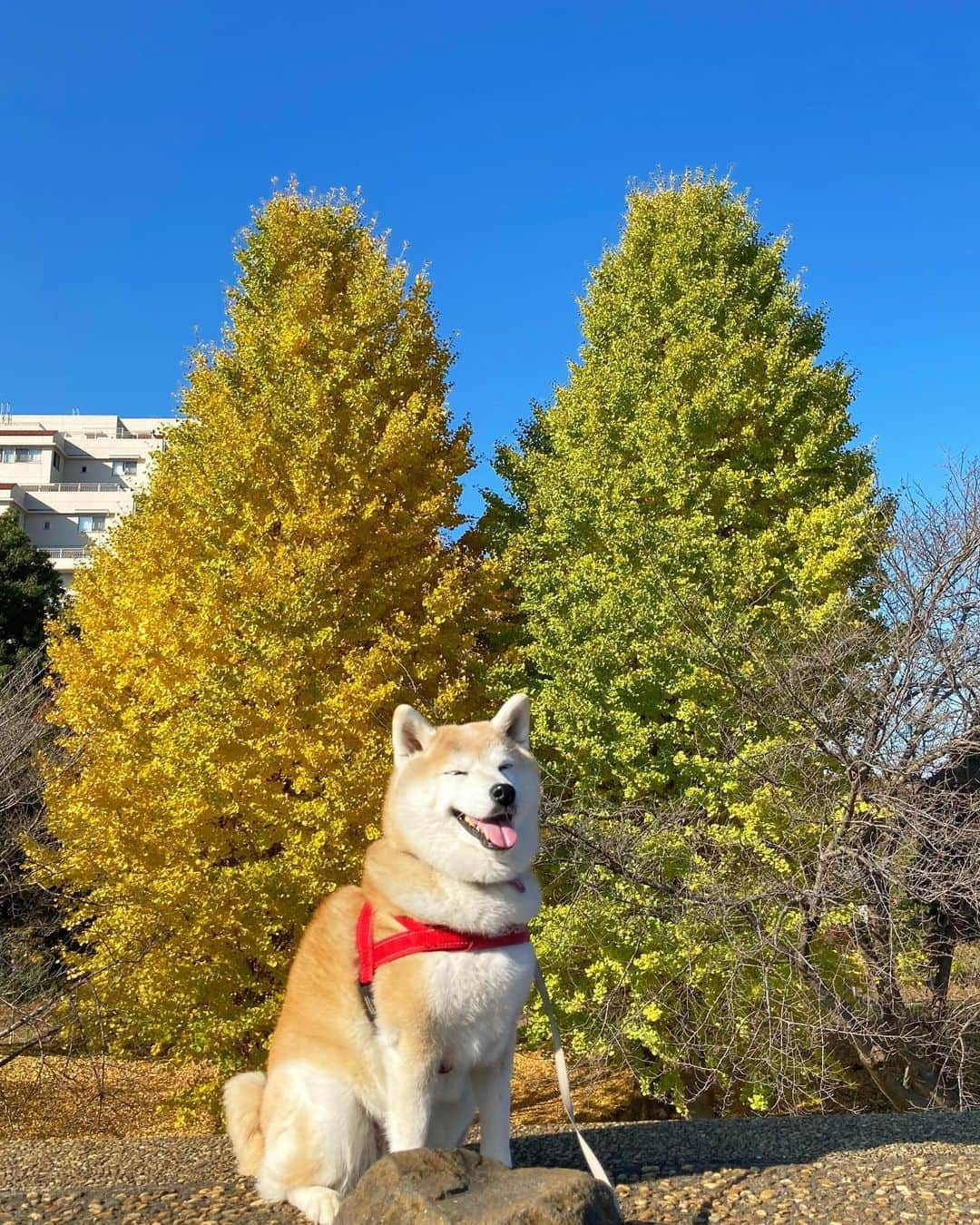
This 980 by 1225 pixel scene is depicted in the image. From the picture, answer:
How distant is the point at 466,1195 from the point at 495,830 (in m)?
1.45

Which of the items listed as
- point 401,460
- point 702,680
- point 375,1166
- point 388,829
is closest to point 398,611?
point 401,460

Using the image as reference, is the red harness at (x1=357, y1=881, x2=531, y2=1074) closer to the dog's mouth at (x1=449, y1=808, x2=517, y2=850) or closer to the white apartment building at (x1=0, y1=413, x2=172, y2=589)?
the dog's mouth at (x1=449, y1=808, x2=517, y2=850)

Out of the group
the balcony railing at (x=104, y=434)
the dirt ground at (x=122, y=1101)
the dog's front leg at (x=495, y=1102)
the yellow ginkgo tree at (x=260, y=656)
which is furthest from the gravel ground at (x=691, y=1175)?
the balcony railing at (x=104, y=434)

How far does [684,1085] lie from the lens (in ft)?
40.3

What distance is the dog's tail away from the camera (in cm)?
476

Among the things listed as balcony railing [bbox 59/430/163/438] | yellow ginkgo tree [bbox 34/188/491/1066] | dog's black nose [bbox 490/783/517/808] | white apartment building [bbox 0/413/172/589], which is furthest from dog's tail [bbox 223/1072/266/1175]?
balcony railing [bbox 59/430/163/438]

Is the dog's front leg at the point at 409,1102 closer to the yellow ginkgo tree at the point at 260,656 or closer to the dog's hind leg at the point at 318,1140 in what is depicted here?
the dog's hind leg at the point at 318,1140

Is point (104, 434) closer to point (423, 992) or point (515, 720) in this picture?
point (515, 720)

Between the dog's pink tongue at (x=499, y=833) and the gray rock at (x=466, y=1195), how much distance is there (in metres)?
1.27

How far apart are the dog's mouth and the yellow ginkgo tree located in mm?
6626

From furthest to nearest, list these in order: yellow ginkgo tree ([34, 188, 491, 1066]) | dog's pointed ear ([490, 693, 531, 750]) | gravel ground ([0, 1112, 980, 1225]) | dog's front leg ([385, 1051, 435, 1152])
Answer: yellow ginkgo tree ([34, 188, 491, 1066]) < gravel ground ([0, 1112, 980, 1225]) < dog's pointed ear ([490, 693, 531, 750]) < dog's front leg ([385, 1051, 435, 1152])

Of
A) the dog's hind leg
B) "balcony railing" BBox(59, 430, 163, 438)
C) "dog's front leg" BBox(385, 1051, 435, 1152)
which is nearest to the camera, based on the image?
"dog's front leg" BBox(385, 1051, 435, 1152)

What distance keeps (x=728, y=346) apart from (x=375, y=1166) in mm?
14651

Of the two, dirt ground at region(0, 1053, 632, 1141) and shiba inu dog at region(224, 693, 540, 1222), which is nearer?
shiba inu dog at region(224, 693, 540, 1222)
